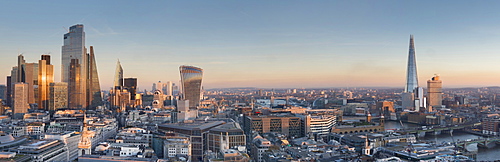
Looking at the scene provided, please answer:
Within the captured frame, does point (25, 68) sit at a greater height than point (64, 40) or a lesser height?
lesser

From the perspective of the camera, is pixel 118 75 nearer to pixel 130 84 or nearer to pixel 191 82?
pixel 130 84

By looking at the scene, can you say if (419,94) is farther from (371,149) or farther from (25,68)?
(25,68)

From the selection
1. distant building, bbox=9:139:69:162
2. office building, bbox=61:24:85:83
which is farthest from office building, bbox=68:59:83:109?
distant building, bbox=9:139:69:162

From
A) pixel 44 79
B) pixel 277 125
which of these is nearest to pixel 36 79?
pixel 44 79

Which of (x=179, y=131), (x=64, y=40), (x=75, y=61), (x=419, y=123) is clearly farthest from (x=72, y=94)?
(x=419, y=123)

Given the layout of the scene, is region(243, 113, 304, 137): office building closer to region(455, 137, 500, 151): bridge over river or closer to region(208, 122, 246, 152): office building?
region(208, 122, 246, 152): office building
